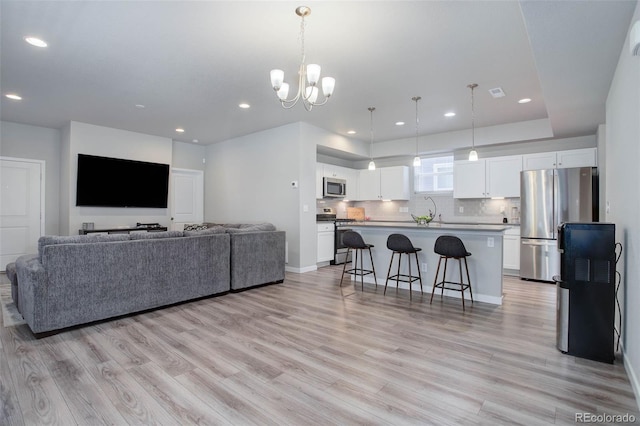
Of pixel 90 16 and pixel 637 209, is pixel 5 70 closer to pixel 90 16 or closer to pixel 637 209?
pixel 90 16

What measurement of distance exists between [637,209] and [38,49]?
5291 mm

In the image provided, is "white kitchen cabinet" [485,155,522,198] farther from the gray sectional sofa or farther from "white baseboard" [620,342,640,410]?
the gray sectional sofa

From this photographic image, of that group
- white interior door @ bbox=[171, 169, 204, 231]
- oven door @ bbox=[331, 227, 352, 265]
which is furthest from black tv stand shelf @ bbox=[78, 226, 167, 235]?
oven door @ bbox=[331, 227, 352, 265]

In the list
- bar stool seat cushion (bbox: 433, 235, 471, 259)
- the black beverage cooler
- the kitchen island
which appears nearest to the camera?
the black beverage cooler

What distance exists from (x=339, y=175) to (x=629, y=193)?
17.8 feet

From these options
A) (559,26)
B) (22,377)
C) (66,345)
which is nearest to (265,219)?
(66,345)

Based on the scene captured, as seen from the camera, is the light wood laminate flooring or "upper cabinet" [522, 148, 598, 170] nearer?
the light wood laminate flooring

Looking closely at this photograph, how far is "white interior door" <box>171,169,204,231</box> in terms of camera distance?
7.62m

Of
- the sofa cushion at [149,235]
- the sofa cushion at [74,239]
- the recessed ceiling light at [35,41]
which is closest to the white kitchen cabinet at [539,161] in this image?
the sofa cushion at [149,235]

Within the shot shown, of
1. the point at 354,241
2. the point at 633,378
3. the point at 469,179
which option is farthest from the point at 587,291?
the point at 469,179

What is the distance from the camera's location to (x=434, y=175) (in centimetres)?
731

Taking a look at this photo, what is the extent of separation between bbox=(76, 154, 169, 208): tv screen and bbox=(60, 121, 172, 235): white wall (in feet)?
0.34

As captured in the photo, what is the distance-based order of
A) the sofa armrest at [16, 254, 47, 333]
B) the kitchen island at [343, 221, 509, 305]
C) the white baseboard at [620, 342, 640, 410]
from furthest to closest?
the kitchen island at [343, 221, 509, 305], the sofa armrest at [16, 254, 47, 333], the white baseboard at [620, 342, 640, 410]

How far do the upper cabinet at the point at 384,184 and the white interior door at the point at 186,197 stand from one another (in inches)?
154
